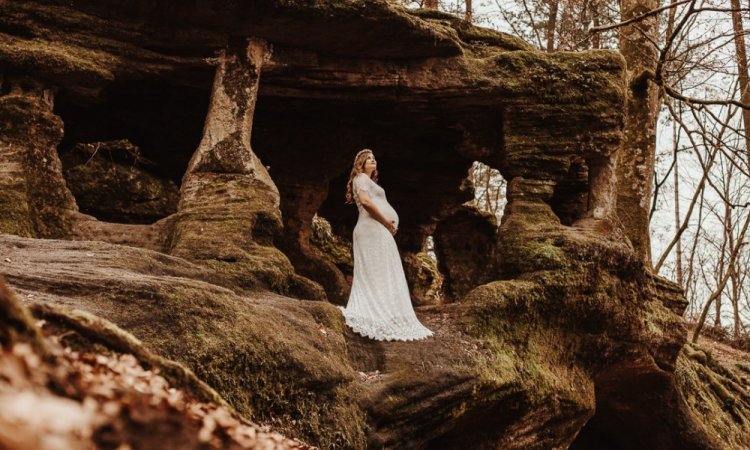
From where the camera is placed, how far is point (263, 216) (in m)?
8.55

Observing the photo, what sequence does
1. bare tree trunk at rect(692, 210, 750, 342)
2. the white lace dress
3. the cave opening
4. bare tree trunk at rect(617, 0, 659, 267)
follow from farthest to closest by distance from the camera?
bare tree trunk at rect(692, 210, 750, 342) < bare tree trunk at rect(617, 0, 659, 267) < the cave opening < the white lace dress

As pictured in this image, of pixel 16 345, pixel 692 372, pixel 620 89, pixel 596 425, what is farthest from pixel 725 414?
pixel 16 345

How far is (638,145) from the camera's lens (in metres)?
12.9

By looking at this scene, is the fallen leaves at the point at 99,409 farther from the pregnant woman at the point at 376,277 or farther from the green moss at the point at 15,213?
the green moss at the point at 15,213

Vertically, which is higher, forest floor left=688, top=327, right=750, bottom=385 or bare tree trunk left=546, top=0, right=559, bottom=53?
bare tree trunk left=546, top=0, right=559, bottom=53

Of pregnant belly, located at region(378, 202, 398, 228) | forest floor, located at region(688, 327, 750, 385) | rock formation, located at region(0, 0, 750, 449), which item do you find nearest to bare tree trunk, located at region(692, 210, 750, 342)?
forest floor, located at region(688, 327, 750, 385)

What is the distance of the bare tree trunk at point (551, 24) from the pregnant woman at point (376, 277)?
11.6 meters

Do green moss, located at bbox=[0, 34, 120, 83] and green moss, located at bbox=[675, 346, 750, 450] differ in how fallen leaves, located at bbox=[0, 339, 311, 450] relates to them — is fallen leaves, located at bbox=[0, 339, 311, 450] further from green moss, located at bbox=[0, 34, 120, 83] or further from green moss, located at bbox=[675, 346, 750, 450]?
green moss, located at bbox=[675, 346, 750, 450]

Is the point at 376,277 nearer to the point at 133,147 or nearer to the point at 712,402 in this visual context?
the point at 712,402

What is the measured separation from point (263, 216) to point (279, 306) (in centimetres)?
223

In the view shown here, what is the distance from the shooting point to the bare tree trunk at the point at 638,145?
494 inches

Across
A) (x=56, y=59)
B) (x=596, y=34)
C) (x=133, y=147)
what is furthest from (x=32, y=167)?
(x=596, y=34)

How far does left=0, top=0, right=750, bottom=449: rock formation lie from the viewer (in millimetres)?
5695

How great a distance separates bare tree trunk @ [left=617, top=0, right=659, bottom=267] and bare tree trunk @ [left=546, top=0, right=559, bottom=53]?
486 cm
